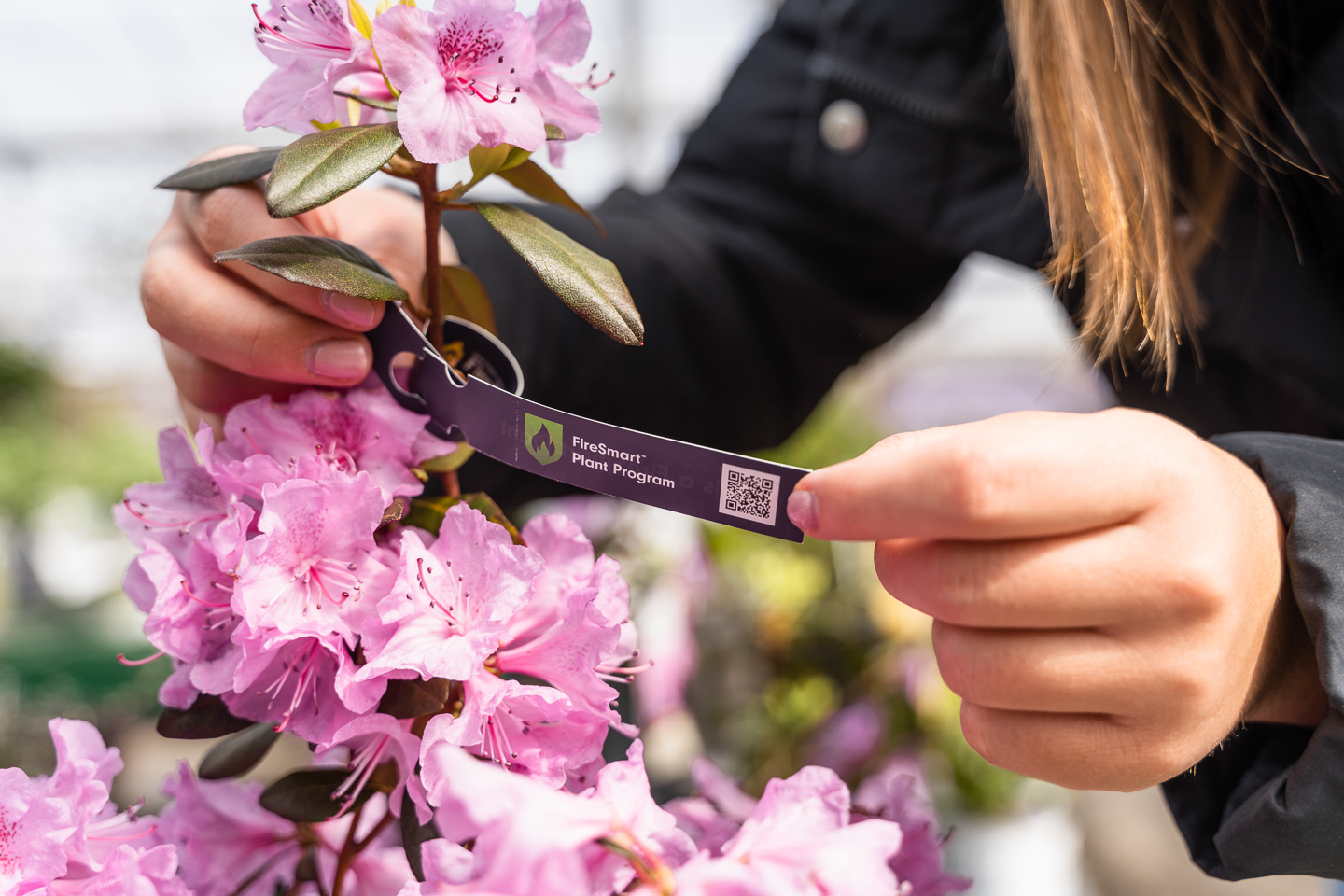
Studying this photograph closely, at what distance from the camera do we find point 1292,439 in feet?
1.60

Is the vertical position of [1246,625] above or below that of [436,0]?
below

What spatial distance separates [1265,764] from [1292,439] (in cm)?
20

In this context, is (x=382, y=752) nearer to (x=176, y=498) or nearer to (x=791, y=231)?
(x=176, y=498)

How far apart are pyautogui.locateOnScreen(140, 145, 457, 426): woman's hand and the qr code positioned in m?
0.25

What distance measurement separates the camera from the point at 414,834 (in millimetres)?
439

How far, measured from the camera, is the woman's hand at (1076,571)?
348 millimetres

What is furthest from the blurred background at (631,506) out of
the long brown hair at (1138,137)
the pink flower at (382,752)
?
the pink flower at (382,752)

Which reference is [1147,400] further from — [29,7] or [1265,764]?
[29,7]

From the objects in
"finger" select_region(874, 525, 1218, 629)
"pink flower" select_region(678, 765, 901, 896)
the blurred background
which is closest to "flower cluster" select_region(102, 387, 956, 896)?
"pink flower" select_region(678, 765, 901, 896)

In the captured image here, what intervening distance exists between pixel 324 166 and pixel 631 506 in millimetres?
1329

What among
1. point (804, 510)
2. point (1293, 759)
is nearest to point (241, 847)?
point (804, 510)

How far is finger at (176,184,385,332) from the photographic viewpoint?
497mm

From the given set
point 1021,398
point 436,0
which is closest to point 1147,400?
point 436,0

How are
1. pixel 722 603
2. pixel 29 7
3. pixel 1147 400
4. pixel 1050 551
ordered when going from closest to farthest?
pixel 1050 551, pixel 1147 400, pixel 722 603, pixel 29 7
